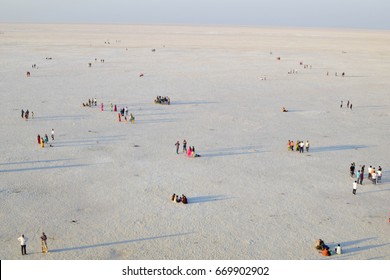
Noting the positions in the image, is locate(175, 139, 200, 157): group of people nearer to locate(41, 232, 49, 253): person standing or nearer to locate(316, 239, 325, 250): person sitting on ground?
locate(316, 239, 325, 250): person sitting on ground

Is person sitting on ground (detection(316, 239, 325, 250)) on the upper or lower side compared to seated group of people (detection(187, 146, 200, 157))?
lower

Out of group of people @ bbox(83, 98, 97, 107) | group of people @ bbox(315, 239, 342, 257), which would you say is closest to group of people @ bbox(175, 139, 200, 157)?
group of people @ bbox(315, 239, 342, 257)

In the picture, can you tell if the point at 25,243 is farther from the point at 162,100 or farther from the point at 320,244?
the point at 162,100

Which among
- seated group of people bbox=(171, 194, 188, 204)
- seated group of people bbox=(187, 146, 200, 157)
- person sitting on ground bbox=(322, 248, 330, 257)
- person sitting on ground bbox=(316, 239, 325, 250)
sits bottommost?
person sitting on ground bbox=(322, 248, 330, 257)

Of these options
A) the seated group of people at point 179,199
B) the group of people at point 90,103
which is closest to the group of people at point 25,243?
the seated group of people at point 179,199

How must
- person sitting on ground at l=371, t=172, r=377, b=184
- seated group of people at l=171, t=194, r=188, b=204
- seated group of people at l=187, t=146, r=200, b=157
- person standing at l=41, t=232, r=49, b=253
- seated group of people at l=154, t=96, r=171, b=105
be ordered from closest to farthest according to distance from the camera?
person standing at l=41, t=232, r=49, b=253
seated group of people at l=171, t=194, r=188, b=204
person sitting on ground at l=371, t=172, r=377, b=184
seated group of people at l=187, t=146, r=200, b=157
seated group of people at l=154, t=96, r=171, b=105

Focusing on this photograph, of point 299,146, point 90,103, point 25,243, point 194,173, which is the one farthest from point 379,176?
point 90,103

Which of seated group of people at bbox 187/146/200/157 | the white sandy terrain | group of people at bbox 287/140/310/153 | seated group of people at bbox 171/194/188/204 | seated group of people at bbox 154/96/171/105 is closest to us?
the white sandy terrain
